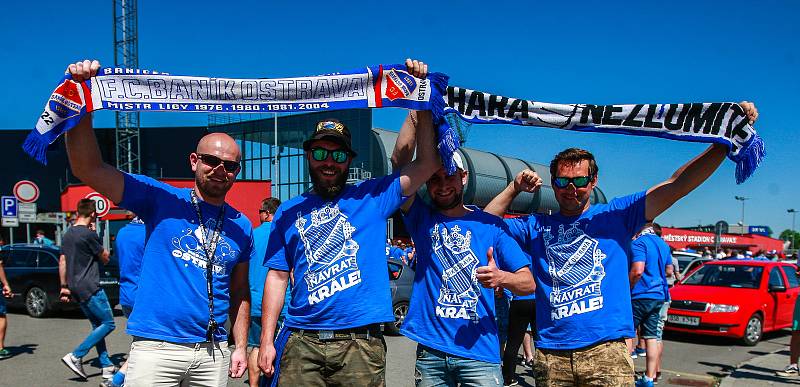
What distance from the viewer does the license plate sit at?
34.2 ft

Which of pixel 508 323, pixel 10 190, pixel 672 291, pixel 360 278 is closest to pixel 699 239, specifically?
pixel 672 291

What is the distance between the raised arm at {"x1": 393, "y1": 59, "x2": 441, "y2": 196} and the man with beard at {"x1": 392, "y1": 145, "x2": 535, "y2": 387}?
11 centimetres

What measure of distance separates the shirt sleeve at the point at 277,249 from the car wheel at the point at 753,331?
9.87 metres

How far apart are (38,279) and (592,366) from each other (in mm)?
12295

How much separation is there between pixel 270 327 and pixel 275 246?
1.41 feet

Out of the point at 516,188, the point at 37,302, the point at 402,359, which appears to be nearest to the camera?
the point at 516,188

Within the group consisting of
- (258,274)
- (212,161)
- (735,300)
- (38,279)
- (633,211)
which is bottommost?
(735,300)

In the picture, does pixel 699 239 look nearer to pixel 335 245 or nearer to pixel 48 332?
pixel 48 332

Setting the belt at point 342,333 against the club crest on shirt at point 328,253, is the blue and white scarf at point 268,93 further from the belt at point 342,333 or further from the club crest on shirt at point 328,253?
the belt at point 342,333

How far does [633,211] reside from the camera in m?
3.36

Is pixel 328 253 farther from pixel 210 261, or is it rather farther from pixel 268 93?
pixel 268 93

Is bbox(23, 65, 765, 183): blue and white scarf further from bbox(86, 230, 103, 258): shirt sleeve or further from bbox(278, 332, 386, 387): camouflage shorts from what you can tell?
bbox(86, 230, 103, 258): shirt sleeve

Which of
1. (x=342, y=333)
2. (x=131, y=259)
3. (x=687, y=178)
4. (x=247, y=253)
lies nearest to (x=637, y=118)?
(x=687, y=178)

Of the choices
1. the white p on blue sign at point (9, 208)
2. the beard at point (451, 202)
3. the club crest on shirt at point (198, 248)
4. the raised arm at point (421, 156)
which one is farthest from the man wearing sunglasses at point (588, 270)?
the white p on blue sign at point (9, 208)
